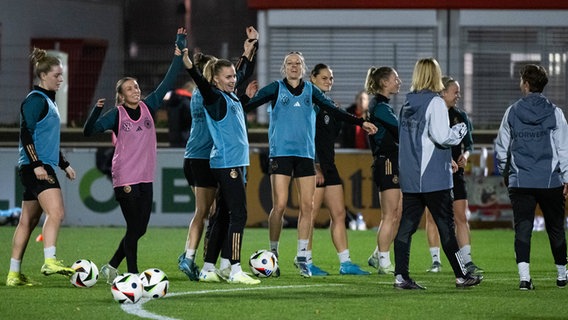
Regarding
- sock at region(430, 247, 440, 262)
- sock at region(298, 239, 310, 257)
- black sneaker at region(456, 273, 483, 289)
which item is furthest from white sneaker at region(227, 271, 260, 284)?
sock at region(430, 247, 440, 262)

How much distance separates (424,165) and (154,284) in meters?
2.57

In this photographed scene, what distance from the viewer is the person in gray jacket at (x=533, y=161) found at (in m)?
11.3

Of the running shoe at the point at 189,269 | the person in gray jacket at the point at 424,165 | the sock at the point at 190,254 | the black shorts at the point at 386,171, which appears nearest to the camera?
the person in gray jacket at the point at 424,165

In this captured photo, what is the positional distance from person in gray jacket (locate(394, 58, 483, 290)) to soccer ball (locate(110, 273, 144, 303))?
2.39 meters

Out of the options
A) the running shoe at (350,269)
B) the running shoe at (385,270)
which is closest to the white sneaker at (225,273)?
the running shoe at (350,269)

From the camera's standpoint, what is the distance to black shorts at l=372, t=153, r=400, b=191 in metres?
13.0

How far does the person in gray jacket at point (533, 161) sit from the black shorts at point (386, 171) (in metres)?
1.80

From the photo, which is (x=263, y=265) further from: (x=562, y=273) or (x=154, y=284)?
(x=562, y=273)

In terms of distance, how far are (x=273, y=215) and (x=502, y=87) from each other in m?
13.6

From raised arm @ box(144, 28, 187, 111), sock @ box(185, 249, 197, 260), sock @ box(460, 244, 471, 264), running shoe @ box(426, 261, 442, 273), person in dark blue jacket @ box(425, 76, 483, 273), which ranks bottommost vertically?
running shoe @ box(426, 261, 442, 273)

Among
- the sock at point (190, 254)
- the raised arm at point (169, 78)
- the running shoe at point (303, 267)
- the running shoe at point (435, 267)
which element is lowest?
the running shoe at point (435, 267)

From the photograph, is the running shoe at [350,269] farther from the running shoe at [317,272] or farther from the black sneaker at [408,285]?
the black sneaker at [408,285]

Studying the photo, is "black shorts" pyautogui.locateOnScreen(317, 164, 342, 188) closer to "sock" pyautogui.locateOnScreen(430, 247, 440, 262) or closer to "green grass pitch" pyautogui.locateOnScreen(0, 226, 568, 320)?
"green grass pitch" pyautogui.locateOnScreen(0, 226, 568, 320)

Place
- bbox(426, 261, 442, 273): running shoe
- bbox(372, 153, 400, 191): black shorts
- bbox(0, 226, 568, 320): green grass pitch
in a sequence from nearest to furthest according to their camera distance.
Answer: bbox(0, 226, 568, 320): green grass pitch, bbox(372, 153, 400, 191): black shorts, bbox(426, 261, 442, 273): running shoe
